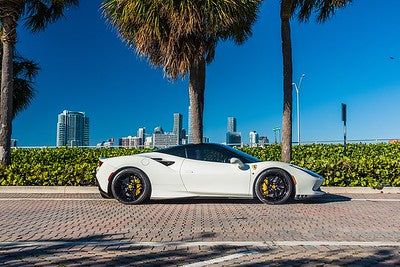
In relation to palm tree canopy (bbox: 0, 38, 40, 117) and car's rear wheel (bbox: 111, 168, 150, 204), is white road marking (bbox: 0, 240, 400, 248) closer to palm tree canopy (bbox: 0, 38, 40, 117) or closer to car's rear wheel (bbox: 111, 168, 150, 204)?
car's rear wheel (bbox: 111, 168, 150, 204)

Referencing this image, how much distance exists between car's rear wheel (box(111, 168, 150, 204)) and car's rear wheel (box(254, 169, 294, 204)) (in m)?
2.14

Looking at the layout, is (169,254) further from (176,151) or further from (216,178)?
(176,151)

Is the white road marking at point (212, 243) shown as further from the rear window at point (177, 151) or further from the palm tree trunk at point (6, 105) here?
the palm tree trunk at point (6, 105)

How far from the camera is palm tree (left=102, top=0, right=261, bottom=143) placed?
12.4 m

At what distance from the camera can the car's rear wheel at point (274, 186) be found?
8195mm

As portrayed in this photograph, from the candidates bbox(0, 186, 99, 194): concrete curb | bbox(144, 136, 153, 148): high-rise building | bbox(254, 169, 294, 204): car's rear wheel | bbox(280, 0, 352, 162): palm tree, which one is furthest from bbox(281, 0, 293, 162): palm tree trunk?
bbox(144, 136, 153, 148): high-rise building

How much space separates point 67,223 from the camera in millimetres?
6285

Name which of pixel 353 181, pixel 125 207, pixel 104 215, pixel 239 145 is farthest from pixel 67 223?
pixel 239 145

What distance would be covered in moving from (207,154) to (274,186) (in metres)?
1.43

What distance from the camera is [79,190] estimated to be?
405 inches

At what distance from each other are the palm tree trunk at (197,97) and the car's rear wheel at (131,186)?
247 inches

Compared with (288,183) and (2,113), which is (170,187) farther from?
(2,113)

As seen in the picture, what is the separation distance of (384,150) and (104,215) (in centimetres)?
1562

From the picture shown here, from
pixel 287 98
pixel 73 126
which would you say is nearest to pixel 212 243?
pixel 287 98
